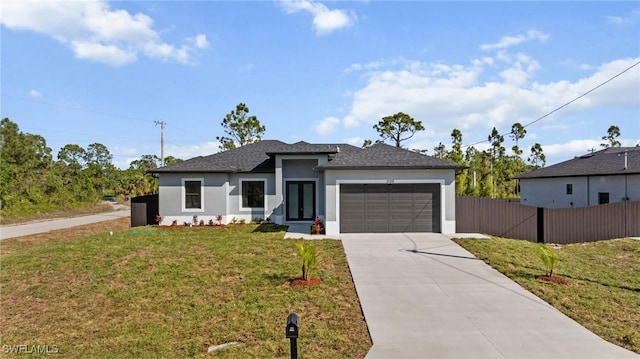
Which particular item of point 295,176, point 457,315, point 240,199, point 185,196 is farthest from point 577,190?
point 185,196

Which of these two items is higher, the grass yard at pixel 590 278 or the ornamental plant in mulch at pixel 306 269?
the ornamental plant in mulch at pixel 306 269

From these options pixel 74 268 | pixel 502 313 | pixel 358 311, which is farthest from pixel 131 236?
pixel 502 313

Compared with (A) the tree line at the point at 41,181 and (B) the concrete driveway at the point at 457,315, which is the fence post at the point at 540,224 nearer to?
(B) the concrete driveway at the point at 457,315

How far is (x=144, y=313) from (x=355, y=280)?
15.6 feet

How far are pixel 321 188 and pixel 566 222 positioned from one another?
11.2 meters

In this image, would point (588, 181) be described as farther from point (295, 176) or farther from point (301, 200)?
point (295, 176)

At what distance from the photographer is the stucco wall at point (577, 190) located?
1828cm

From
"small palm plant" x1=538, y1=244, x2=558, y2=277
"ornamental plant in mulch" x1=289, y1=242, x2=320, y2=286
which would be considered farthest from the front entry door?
"small palm plant" x1=538, y1=244, x2=558, y2=277

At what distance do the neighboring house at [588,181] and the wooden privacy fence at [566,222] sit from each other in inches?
217

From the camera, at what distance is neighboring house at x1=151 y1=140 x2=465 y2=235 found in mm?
14117

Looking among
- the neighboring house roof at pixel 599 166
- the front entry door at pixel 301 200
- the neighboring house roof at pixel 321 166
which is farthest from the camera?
the neighboring house roof at pixel 599 166

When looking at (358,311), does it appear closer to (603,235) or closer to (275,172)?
(275,172)

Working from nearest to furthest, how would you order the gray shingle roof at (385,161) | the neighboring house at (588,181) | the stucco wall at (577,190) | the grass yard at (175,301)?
the grass yard at (175,301), the gray shingle roof at (385,161), the stucco wall at (577,190), the neighboring house at (588,181)
